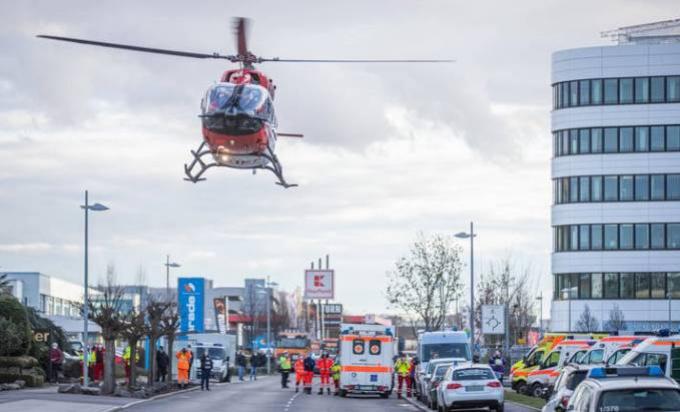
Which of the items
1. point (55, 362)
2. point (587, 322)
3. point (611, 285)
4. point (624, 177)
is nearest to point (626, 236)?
point (611, 285)

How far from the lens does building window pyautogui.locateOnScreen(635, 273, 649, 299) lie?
3223 inches

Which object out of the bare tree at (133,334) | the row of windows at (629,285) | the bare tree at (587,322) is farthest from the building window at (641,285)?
the bare tree at (133,334)

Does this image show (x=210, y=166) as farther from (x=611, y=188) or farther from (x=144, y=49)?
(x=611, y=188)

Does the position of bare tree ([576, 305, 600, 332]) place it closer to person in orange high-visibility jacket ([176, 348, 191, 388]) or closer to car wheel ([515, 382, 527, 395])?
car wheel ([515, 382, 527, 395])

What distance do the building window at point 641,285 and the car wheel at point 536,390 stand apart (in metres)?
35.2

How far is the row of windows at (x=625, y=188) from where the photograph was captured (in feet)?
269

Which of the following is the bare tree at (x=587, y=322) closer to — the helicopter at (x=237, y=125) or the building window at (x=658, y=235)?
the building window at (x=658, y=235)

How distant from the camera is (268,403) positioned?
4438 cm

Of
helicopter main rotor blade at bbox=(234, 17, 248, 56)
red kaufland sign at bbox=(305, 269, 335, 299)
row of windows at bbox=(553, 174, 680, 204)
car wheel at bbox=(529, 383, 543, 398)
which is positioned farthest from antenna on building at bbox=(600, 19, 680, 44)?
helicopter main rotor blade at bbox=(234, 17, 248, 56)

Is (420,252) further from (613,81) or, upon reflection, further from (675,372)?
(675,372)

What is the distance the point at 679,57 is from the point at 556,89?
809 centimetres

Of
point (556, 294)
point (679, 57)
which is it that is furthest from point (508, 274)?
point (679, 57)

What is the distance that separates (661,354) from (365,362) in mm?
22423

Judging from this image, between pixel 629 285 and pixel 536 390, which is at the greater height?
pixel 629 285
